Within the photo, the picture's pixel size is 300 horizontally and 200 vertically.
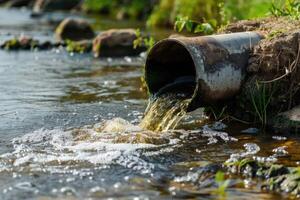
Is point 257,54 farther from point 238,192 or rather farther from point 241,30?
point 238,192

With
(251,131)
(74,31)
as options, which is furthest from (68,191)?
(74,31)

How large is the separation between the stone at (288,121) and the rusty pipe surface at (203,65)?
0.65 metres

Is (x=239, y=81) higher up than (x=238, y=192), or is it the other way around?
(x=239, y=81)

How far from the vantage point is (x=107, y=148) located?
7.44m

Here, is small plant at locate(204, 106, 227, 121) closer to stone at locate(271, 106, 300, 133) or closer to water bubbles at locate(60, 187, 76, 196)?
stone at locate(271, 106, 300, 133)

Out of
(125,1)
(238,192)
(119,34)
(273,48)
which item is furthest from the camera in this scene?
(125,1)

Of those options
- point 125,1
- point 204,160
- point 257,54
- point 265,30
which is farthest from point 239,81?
point 125,1

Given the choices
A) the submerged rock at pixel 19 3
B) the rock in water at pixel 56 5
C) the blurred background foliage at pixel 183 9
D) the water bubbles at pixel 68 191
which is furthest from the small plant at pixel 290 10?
the submerged rock at pixel 19 3

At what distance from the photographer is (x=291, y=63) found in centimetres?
838

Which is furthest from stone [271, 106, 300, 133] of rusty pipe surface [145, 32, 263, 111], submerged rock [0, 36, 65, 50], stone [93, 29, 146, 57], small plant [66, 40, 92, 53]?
submerged rock [0, 36, 65, 50]

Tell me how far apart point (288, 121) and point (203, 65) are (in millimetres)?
1318

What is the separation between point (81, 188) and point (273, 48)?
3.50 m

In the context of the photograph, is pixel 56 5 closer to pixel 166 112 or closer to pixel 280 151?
pixel 166 112

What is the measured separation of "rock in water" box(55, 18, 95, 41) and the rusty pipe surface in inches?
437
